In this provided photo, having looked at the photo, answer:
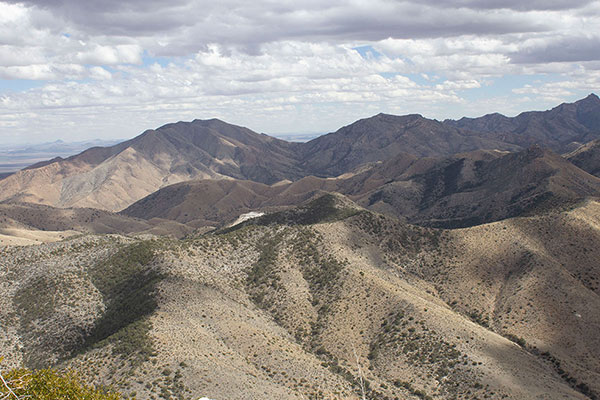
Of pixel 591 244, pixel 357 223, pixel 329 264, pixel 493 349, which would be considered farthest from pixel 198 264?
pixel 591 244

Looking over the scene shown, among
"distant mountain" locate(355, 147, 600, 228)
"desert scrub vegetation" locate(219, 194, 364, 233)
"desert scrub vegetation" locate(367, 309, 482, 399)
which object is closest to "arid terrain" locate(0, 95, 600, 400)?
"desert scrub vegetation" locate(367, 309, 482, 399)

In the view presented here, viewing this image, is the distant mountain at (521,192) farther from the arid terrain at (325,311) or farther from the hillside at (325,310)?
the hillside at (325,310)

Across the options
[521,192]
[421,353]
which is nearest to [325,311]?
[421,353]

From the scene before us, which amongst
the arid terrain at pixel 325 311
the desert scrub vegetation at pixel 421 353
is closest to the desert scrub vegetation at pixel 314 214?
the arid terrain at pixel 325 311

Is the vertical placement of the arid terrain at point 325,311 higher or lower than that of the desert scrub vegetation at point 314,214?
lower

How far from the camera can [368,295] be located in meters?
76.9

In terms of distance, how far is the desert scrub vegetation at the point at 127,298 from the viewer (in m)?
55.8

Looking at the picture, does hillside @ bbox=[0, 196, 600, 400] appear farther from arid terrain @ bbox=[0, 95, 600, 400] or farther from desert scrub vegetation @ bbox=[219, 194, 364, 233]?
desert scrub vegetation @ bbox=[219, 194, 364, 233]

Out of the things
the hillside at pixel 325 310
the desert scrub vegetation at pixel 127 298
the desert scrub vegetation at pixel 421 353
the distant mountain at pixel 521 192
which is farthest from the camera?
the distant mountain at pixel 521 192

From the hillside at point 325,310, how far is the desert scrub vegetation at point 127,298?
297 millimetres

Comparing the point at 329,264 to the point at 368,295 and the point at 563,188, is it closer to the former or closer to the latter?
the point at 368,295

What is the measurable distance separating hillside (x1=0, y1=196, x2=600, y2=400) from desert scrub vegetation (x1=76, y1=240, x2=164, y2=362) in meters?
0.30

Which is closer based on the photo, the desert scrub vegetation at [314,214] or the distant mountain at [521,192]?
the desert scrub vegetation at [314,214]

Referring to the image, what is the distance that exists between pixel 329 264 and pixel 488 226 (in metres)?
41.3
